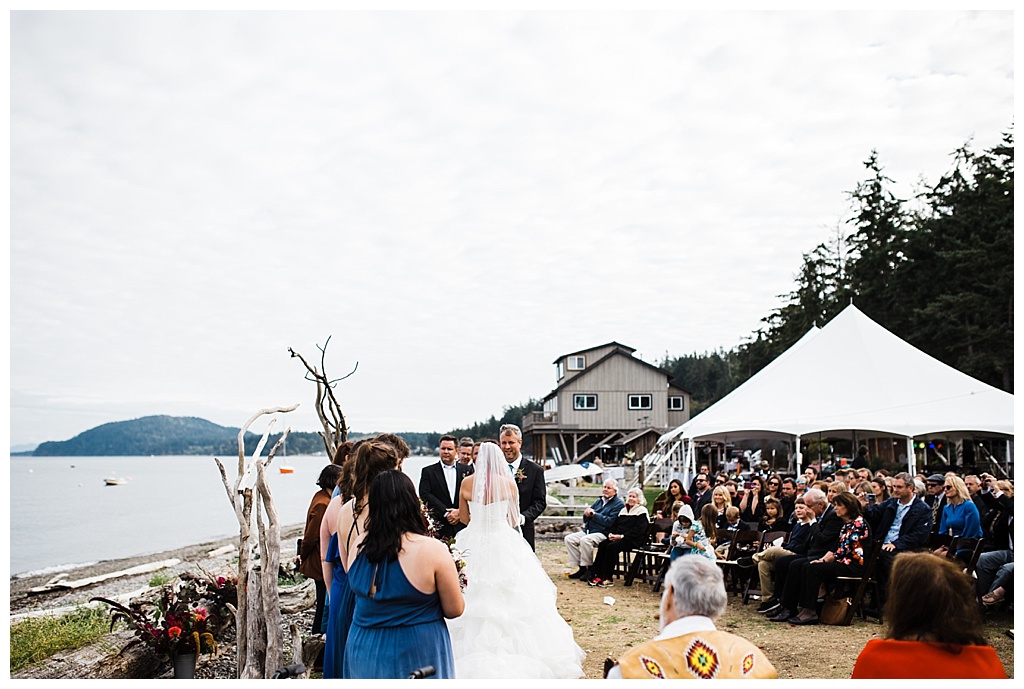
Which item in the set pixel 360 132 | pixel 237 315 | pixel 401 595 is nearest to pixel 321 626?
pixel 401 595

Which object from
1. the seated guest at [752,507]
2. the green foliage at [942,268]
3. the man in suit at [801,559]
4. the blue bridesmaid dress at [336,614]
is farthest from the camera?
the green foliage at [942,268]

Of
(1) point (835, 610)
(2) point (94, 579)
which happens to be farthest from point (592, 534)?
(2) point (94, 579)

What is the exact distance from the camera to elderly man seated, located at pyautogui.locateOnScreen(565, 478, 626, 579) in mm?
10367

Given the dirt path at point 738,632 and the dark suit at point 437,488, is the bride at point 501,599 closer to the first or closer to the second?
the dirt path at point 738,632

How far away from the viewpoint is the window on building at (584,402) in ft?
129

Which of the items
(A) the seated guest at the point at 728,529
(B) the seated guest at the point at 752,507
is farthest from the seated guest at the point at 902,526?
(B) the seated guest at the point at 752,507

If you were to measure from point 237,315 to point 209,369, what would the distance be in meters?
8.05

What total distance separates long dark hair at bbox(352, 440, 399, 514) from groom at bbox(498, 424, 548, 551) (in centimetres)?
263

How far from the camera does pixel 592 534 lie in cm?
1052

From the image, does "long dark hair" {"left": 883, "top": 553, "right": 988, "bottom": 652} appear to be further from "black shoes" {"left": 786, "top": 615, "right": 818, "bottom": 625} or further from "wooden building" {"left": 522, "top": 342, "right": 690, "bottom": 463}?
"wooden building" {"left": 522, "top": 342, "right": 690, "bottom": 463}

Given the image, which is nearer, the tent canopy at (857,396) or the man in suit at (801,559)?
the man in suit at (801,559)

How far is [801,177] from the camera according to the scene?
1249 cm

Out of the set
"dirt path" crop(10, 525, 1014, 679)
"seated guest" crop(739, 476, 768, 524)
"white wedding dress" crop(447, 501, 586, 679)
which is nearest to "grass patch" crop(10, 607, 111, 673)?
"dirt path" crop(10, 525, 1014, 679)

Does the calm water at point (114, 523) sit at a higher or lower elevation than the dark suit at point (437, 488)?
lower
